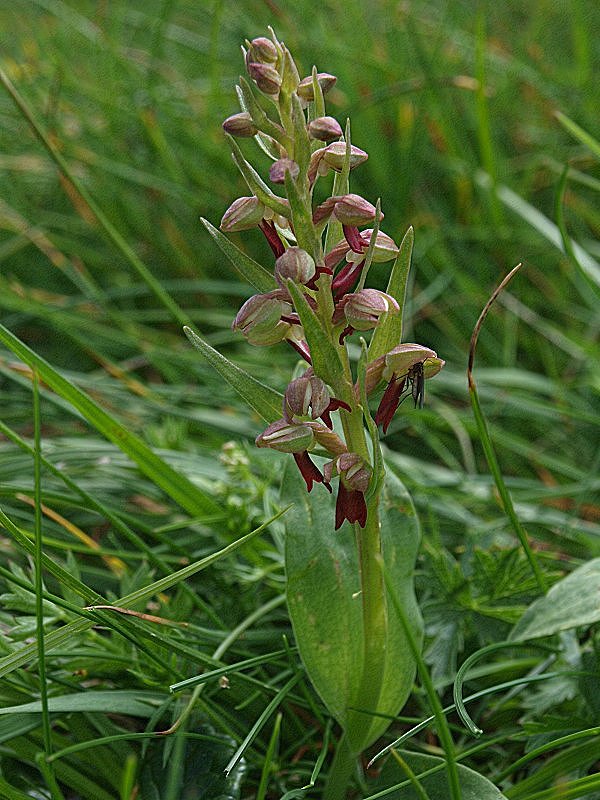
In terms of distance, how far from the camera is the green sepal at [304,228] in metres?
0.96

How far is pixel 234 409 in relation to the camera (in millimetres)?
2105

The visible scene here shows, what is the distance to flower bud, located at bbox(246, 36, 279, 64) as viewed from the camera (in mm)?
971

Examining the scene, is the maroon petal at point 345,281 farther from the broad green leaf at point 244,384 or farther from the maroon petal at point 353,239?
the broad green leaf at point 244,384

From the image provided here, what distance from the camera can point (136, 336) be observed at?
2232 mm

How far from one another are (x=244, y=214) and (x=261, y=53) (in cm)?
19

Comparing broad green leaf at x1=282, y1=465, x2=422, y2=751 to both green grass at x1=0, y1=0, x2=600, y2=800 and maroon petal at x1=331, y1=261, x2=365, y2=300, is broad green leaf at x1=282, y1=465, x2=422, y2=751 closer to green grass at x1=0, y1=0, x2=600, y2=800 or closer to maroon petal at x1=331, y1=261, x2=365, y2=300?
green grass at x1=0, y1=0, x2=600, y2=800

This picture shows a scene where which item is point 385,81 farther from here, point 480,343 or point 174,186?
point 480,343

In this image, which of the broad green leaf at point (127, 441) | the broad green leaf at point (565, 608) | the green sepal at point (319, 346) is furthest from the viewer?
the broad green leaf at point (127, 441)

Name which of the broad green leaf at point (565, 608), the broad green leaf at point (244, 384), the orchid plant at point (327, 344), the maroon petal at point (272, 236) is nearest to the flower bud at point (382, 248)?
the orchid plant at point (327, 344)

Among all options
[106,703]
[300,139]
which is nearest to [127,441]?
[106,703]

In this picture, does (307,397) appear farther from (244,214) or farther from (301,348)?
(244,214)

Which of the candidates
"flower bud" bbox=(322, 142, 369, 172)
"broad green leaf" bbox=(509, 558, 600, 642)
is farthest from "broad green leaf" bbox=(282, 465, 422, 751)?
"flower bud" bbox=(322, 142, 369, 172)

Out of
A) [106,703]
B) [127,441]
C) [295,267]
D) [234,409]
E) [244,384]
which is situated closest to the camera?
[295,267]

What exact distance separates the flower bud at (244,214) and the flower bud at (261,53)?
16 cm
